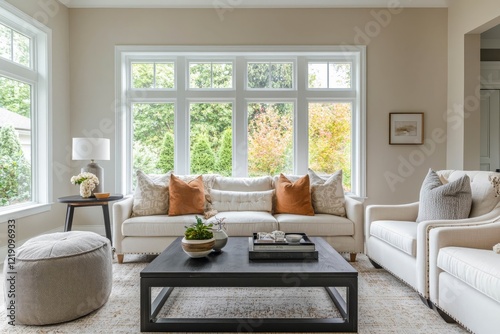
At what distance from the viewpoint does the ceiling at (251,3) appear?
4.24 metres

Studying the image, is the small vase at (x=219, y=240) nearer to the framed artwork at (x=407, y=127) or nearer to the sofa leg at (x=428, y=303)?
the sofa leg at (x=428, y=303)

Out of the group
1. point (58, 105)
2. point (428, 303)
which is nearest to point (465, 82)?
point (428, 303)

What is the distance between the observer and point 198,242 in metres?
2.17

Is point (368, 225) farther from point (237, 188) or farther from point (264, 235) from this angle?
point (237, 188)

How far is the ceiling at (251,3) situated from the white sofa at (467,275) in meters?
3.27

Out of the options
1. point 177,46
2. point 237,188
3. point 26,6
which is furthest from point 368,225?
point 26,6

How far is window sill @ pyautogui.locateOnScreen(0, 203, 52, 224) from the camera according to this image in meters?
3.29

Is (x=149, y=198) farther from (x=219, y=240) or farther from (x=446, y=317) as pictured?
(x=446, y=317)

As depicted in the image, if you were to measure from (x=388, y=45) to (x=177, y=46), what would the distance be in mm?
2813

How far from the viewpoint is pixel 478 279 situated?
5.77ft

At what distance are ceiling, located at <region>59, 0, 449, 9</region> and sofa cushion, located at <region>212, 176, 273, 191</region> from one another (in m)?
2.32

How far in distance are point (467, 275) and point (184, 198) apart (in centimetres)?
255

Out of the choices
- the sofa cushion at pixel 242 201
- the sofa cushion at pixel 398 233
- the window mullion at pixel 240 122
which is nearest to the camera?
the sofa cushion at pixel 398 233

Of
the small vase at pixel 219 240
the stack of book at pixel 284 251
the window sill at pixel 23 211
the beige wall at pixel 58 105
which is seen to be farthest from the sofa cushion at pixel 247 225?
the beige wall at pixel 58 105
